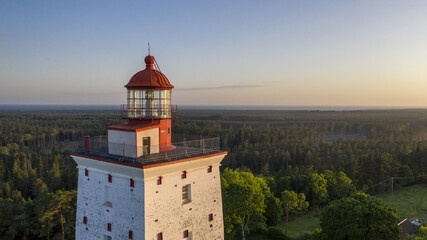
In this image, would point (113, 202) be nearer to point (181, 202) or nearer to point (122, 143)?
point (122, 143)

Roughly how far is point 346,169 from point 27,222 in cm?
5552

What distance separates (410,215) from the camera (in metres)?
42.2

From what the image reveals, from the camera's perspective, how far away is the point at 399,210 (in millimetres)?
43969

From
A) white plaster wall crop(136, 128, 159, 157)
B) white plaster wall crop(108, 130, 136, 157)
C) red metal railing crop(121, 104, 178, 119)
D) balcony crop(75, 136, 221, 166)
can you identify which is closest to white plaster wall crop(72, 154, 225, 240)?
balcony crop(75, 136, 221, 166)

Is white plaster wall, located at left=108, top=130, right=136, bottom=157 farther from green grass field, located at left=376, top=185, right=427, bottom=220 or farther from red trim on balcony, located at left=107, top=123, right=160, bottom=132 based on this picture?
green grass field, located at left=376, top=185, right=427, bottom=220

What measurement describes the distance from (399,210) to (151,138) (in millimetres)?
44161

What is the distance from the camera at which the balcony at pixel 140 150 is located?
14648 mm

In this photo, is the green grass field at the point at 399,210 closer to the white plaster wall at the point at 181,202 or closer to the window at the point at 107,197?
the white plaster wall at the point at 181,202

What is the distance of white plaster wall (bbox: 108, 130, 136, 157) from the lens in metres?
15.1

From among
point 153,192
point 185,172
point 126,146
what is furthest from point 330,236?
point 126,146

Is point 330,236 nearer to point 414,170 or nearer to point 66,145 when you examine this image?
point 414,170

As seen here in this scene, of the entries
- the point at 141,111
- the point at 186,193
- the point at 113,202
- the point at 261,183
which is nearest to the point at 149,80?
the point at 141,111

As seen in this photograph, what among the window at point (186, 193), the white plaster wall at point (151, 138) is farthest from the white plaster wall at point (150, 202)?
the white plaster wall at point (151, 138)

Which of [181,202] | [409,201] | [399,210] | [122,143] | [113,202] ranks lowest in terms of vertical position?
[409,201]
